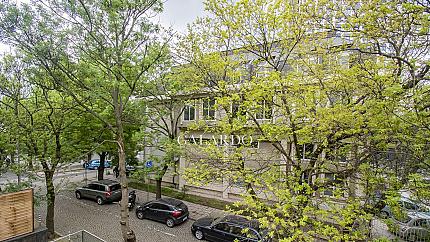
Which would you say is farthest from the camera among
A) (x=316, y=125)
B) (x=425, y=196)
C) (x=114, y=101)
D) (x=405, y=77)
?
(x=114, y=101)

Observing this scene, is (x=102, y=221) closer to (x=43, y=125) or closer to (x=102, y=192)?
(x=102, y=192)

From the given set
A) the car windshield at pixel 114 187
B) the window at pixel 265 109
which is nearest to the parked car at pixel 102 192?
the car windshield at pixel 114 187

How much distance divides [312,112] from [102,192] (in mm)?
14711

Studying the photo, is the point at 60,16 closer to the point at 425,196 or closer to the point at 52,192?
the point at 52,192

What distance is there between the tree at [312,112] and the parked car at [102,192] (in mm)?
10117

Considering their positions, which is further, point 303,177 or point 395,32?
point 303,177

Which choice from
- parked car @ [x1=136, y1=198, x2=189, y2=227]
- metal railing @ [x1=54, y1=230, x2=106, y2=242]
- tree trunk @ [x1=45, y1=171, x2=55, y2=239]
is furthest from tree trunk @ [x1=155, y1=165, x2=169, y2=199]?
metal railing @ [x1=54, y1=230, x2=106, y2=242]

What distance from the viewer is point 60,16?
331 inches

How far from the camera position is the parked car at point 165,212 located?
42.6 feet

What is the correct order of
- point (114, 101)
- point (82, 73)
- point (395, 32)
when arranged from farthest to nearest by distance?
point (114, 101)
point (82, 73)
point (395, 32)

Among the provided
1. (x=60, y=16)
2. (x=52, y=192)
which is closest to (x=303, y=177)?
(x=60, y=16)

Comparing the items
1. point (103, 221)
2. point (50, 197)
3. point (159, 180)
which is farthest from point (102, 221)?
point (159, 180)

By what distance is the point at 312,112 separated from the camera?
22.5 feet

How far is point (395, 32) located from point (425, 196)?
3.58 m
